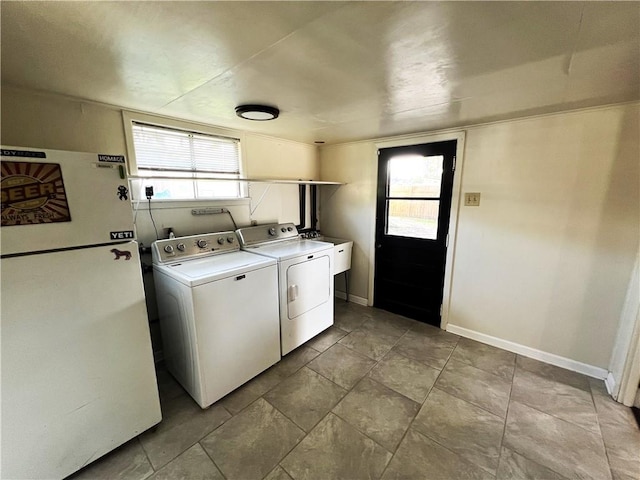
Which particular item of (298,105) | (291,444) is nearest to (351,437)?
(291,444)

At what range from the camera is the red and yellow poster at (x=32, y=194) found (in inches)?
46.5

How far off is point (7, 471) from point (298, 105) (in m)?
2.65

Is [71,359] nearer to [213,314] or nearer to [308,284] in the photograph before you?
[213,314]

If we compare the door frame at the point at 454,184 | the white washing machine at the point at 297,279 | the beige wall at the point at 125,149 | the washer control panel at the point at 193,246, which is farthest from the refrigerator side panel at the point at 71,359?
the door frame at the point at 454,184

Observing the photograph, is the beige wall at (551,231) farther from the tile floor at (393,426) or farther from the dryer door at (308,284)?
the dryer door at (308,284)

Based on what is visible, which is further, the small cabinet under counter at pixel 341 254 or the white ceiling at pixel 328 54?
the small cabinet under counter at pixel 341 254

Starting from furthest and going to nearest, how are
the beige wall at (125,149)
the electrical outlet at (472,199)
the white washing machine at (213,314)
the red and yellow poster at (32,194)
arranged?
the electrical outlet at (472,199) → the white washing machine at (213,314) → the beige wall at (125,149) → the red and yellow poster at (32,194)

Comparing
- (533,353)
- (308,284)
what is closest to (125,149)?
(308,284)

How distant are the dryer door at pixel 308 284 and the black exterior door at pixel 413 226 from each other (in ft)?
3.15

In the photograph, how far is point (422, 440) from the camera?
1.69 metres

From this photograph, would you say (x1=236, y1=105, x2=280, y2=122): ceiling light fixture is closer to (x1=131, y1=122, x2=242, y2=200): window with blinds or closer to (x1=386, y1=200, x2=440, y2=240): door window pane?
(x1=131, y1=122, x2=242, y2=200): window with blinds

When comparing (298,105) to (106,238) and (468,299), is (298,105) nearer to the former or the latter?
(106,238)

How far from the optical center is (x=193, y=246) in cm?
233

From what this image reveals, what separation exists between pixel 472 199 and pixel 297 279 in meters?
1.96
